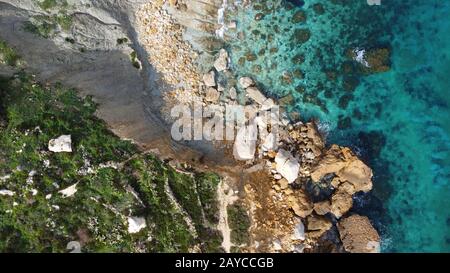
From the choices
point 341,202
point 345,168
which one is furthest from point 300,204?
point 345,168

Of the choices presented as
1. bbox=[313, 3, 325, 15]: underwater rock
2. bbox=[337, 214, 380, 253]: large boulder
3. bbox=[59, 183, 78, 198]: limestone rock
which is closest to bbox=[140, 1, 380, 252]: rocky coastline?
bbox=[337, 214, 380, 253]: large boulder

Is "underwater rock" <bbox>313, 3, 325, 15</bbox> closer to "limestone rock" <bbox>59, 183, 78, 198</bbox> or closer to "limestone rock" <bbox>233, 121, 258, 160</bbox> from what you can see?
"limestone rock" <bbox>233, 121, 258, 160</bbox>

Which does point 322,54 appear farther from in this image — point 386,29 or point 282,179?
point 282,179

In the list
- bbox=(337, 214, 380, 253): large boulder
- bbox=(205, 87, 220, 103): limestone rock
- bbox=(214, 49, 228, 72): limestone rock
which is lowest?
bbox=(337, 214, 380, 253): large boulder

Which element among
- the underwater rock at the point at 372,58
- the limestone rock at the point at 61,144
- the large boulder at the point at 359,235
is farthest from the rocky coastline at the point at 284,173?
the limestone rock at the point at 61,144

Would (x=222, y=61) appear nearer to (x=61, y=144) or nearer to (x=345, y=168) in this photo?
(x=345, y=168)

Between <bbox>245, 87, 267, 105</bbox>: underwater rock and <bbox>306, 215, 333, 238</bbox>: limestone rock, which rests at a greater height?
<bbox>245, 87, 267, 105</bbox>: underwater rock

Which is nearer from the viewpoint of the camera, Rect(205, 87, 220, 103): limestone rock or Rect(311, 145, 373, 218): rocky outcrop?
Rect(311, 145, 373, 218): rocky outcrop
